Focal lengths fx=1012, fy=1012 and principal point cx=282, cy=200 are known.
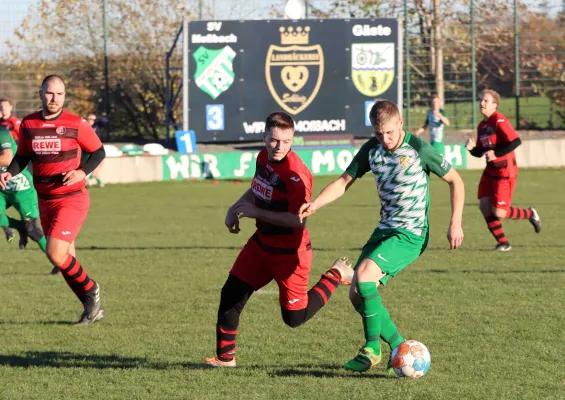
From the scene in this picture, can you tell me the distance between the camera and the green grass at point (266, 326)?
6363mm

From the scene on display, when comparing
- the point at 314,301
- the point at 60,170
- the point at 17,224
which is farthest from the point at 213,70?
the point at 314,301

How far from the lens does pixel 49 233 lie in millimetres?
8500

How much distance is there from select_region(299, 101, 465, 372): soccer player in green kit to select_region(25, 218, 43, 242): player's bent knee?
253 inches

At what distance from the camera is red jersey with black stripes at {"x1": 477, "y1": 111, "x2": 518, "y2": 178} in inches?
478

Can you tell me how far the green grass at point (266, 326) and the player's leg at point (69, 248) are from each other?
0.19m

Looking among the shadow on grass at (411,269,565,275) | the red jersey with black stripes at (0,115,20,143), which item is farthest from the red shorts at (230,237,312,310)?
the red jersey with black stripes at (0,115,20,143)

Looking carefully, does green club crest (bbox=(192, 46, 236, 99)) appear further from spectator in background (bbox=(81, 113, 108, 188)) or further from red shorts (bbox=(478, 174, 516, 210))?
red shorts (bbox=(478, 174, 516, 210))

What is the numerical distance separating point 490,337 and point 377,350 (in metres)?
1.48

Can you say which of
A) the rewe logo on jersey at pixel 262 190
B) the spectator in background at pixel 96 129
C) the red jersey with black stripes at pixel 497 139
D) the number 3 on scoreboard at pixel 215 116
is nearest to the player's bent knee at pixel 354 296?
the rewe logo on jersey at pixel 262 190

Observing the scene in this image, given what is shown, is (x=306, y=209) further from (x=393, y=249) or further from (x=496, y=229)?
(x=496, y=229)

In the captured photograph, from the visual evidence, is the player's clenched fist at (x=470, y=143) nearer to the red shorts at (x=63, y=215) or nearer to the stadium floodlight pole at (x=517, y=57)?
the red shorts at (x=63, y=215)

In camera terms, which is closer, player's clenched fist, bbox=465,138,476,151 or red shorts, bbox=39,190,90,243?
red shorts, bbox=39,190,90,243

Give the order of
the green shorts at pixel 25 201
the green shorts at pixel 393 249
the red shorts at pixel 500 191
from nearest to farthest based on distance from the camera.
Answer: the green shorts at pixel 393 249
the green shorts at pixel 25 201
the red shorts at pixel 500 191

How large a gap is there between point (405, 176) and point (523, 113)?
946 inches
